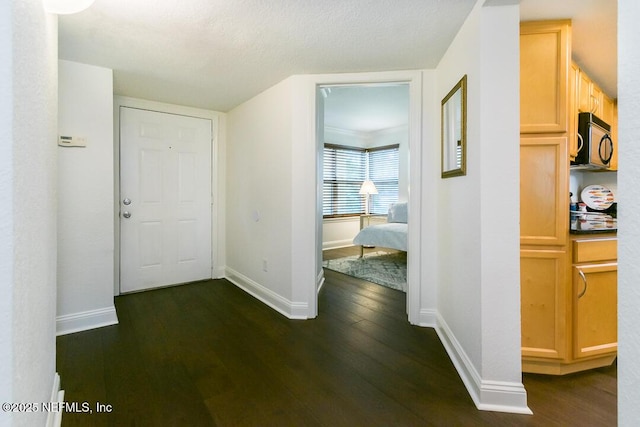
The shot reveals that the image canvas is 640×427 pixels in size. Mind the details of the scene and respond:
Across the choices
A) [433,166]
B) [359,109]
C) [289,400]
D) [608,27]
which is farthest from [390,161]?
[289,400]

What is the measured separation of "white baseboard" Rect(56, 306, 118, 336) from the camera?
231 cm

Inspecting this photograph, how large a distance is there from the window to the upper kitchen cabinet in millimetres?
4080

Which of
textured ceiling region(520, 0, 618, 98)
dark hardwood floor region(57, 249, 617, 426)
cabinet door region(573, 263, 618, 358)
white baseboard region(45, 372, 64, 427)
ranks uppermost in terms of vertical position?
textured ceiling region(520, 0, 618, 98)

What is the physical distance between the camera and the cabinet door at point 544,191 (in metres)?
1.69

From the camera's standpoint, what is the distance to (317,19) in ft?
5.72

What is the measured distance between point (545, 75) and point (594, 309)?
1.46 meters

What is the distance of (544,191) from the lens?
1715 millimetres

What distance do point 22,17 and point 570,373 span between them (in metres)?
2.95

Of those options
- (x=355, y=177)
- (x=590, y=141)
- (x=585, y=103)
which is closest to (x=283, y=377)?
(x=590, y=141)

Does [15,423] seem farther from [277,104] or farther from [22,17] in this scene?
[277,104]

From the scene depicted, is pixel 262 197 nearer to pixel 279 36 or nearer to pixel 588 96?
pixel 279 36

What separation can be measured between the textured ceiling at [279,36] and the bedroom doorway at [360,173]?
228cm

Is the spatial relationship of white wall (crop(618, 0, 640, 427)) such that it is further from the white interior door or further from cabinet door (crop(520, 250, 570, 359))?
the white interior door

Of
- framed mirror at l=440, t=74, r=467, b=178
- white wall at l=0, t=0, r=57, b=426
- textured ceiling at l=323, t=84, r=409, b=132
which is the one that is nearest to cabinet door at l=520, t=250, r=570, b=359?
framed mirror at l=440, t=74, r=467, b=178
